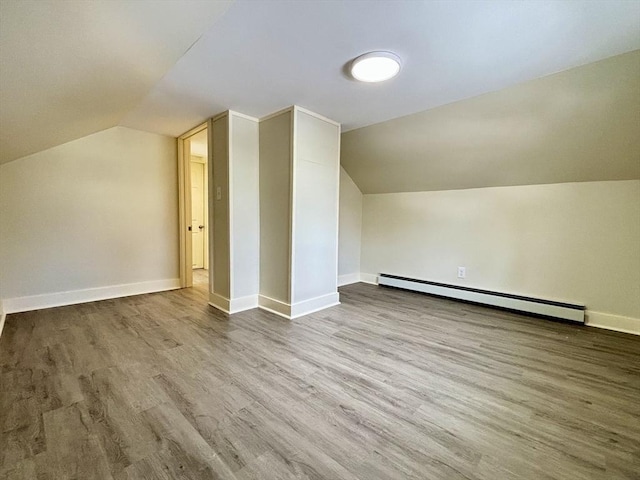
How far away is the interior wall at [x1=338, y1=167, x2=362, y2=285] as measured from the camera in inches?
173

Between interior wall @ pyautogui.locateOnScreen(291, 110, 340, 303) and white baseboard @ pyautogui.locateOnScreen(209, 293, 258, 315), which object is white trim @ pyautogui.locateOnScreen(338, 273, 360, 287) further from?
white baseboard @ pyautogui.locateOnScreen(209, 293, 258, 315)

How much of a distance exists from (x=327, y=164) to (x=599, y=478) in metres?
2.86

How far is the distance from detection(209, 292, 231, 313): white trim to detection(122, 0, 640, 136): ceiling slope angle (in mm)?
1971

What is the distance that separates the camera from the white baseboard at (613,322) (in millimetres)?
2584

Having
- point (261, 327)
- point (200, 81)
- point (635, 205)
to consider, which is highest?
point (200, 81)

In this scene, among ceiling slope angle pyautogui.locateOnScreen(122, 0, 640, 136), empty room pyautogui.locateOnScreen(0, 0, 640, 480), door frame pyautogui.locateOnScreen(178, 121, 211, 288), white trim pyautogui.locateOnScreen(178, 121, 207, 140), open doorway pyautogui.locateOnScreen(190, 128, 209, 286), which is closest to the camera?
empty room pyautogui.locateOnScreen(0, 0, 640, 480)

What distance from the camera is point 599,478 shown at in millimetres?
1096

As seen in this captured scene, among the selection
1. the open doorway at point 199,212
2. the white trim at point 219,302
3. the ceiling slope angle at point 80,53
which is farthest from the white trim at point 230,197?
the open doorway at point 199,212

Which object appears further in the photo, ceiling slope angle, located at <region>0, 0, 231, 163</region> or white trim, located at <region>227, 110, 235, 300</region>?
white trim, located at <region>227, 110, 235, 300</region>

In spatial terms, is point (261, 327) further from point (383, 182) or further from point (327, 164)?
point (383, 182)

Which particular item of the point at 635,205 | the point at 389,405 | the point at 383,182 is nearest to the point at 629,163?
the point at 635,205

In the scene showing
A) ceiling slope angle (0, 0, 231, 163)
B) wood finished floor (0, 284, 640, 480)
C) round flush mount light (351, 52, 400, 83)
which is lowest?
wood finished floor (0, 284, 640, 480)

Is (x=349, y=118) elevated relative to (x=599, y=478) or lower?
elevated

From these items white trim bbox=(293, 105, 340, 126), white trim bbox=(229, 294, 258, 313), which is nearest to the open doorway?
white trim bbox=(229, 294, 258, 313)
